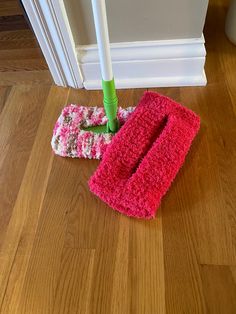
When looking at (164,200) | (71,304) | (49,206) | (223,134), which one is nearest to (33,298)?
(71,304)

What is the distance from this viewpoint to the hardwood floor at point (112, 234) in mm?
537

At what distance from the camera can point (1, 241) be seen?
622 millimetres

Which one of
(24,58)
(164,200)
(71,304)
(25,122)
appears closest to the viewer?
(71,304)

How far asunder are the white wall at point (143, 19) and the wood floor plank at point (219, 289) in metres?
0.61

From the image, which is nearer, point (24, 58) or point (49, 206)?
point (49, 206)

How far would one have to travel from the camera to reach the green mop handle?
1.64ft

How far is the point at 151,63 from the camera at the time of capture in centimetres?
81

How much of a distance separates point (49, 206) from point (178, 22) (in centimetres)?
59

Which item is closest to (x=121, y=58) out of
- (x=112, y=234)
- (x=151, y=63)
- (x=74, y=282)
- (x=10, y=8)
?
(x=151, y=63)

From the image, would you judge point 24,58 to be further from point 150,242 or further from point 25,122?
point 150,242

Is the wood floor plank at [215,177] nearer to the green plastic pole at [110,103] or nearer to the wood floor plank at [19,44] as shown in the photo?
the green plastic pole at [110,103]

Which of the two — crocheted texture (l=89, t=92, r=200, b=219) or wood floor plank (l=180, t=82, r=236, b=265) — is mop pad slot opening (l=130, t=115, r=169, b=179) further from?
wood floor plank (l=180, t=82, r=236, b=265)

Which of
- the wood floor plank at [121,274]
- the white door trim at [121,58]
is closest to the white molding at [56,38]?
the white door trim at [121,58]

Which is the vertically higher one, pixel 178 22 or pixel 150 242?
pixel 178 22
